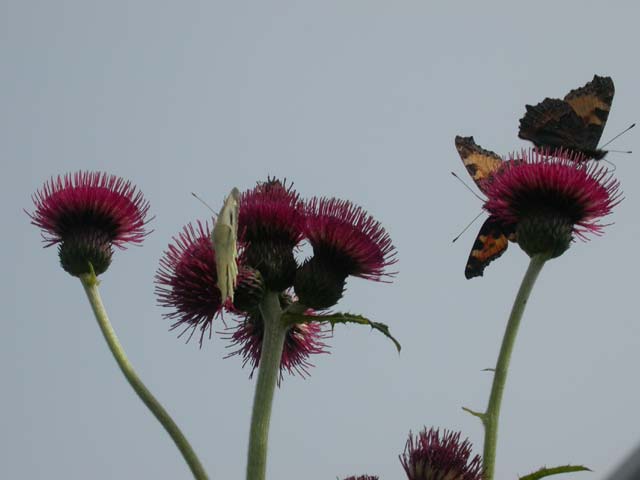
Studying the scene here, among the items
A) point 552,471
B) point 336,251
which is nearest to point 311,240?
point 336,251

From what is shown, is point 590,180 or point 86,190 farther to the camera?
point 86,190

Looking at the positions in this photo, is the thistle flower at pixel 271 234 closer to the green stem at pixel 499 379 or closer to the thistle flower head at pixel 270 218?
the thistle flower head at pixel 270 218

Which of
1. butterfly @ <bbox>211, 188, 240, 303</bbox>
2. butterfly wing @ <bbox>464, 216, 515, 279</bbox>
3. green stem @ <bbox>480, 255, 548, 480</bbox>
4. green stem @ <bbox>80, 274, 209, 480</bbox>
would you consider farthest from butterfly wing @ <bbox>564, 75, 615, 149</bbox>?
green stem @ <bbox>80, 274, 209, 480</bbox>

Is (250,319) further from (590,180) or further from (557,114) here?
(557,114)

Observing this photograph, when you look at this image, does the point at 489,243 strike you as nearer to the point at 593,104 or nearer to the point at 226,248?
the point at 593,104

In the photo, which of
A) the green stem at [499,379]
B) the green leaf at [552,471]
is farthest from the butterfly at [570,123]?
the green leaf at [552,471]

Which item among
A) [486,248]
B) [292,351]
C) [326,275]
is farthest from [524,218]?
[292,351]
